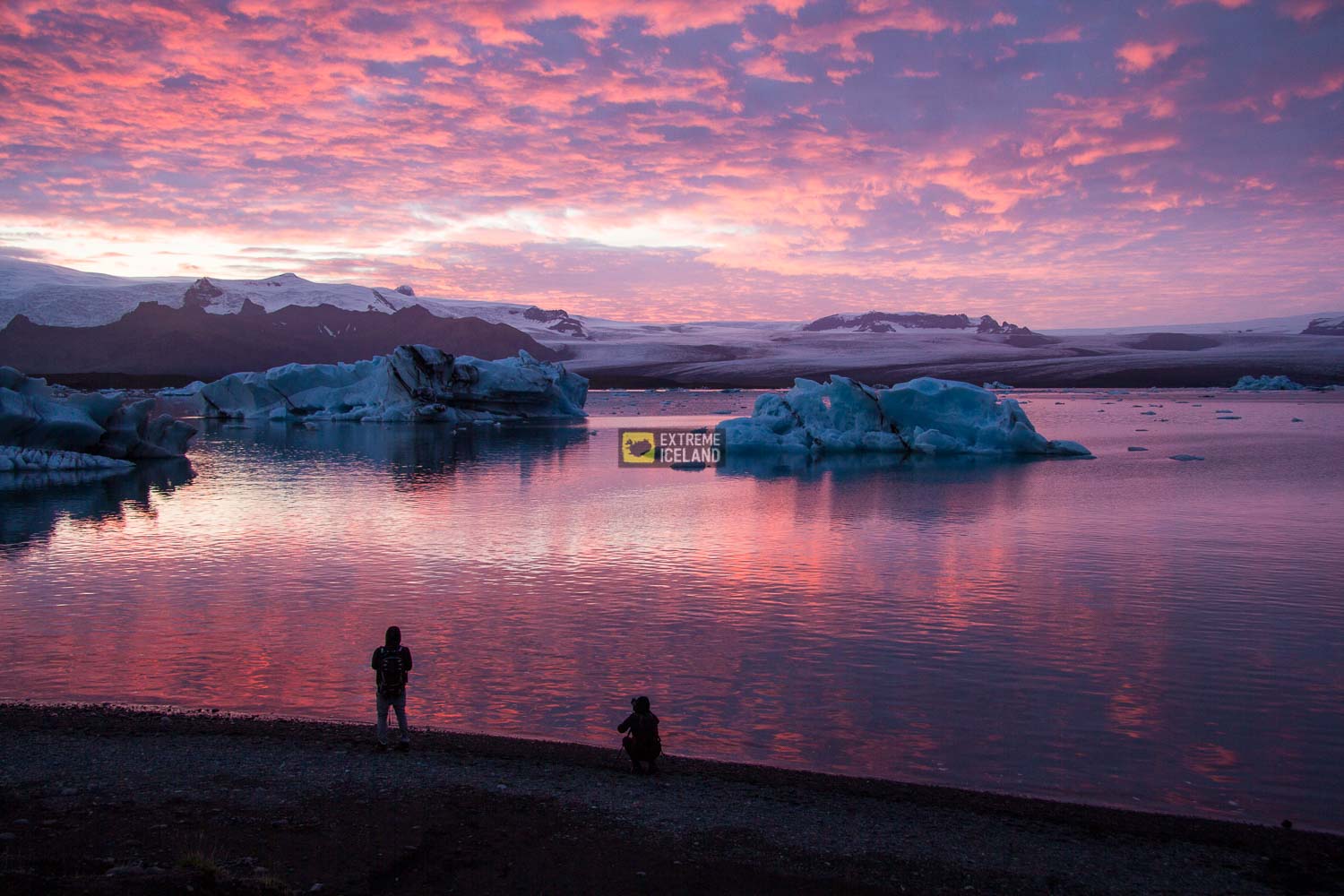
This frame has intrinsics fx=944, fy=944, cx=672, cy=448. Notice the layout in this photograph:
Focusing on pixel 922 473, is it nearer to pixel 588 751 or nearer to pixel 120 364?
pixel 588 751

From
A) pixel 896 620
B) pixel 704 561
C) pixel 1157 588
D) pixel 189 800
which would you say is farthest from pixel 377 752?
pixel 1157 588

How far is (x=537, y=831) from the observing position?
6.11m

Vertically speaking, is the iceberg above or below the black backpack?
above

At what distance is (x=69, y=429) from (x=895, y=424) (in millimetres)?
29270

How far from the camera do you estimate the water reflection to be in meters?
19.6

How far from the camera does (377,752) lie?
7.45 meters

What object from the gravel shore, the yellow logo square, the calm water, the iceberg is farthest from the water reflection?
the iceberg

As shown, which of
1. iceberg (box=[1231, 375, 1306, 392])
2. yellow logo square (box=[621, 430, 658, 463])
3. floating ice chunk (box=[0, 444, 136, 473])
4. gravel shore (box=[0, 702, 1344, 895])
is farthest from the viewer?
iceberg (box=[1231, 375, 1306, 392])

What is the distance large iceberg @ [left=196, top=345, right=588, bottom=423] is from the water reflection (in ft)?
76.0

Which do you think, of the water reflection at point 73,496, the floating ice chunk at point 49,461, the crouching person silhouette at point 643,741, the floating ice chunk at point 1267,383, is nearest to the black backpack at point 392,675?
the crouching person silhouette at point 643,741

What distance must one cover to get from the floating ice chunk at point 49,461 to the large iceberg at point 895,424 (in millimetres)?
22166

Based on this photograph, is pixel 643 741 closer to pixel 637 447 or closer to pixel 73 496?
pixel 73 496

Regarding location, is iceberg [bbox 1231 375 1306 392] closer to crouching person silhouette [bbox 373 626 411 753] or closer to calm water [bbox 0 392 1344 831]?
calm water [bbox 0 392 1344 831]

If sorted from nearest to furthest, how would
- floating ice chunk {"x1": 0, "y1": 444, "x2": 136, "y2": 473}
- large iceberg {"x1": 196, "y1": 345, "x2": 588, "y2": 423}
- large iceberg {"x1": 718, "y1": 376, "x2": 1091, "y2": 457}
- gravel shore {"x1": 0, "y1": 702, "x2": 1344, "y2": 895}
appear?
gravel shore {"x1": 0, "y1": 702, "x2": 1344, "y2": 895}
floating ice chunk {"x1": 0, "y1": 444, "x2": 136, "y2": 473}
large iceberg {"x1": 718, "y1": 376, "x2": 1091, "y2": 457}
large iceberg {"x1": 196, "y1": 345, "x2": 588, "y2": 423}
